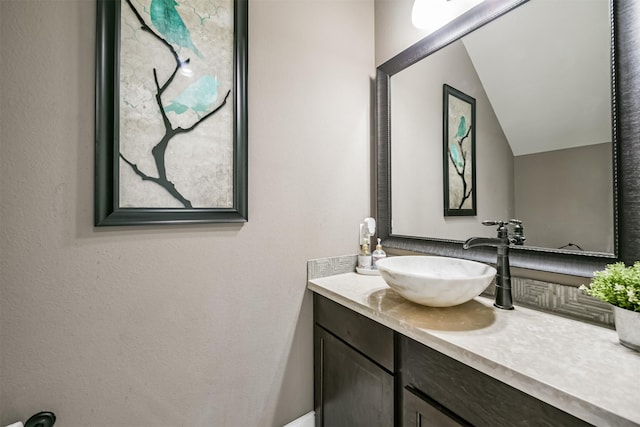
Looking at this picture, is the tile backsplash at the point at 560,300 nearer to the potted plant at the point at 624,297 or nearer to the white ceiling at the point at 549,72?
the potted plant at the point at 624,297

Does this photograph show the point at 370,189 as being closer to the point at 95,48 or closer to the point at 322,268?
the point at 322,268

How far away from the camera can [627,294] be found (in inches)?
23.3

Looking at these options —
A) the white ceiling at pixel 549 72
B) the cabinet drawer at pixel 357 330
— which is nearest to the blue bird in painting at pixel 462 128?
the white ceiling at pixel 549 72

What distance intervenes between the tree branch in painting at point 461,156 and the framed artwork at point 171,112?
2.93 feet

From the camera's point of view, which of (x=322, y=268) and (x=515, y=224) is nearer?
(x=515, y=224)

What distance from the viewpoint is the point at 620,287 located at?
23.8 inches

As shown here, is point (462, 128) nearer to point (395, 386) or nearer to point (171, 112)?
point (395, 386)

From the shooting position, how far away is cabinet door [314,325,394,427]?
0.87 meters

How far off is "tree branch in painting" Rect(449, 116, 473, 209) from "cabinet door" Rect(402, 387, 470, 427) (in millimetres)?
742

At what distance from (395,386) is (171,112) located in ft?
3.86

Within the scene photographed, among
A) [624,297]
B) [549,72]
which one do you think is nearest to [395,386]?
[624,297]

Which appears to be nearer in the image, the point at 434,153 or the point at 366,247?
the point at 434,153

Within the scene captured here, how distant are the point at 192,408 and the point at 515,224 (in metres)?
1.36

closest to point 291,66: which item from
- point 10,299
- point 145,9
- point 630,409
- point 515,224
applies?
point 145,9
